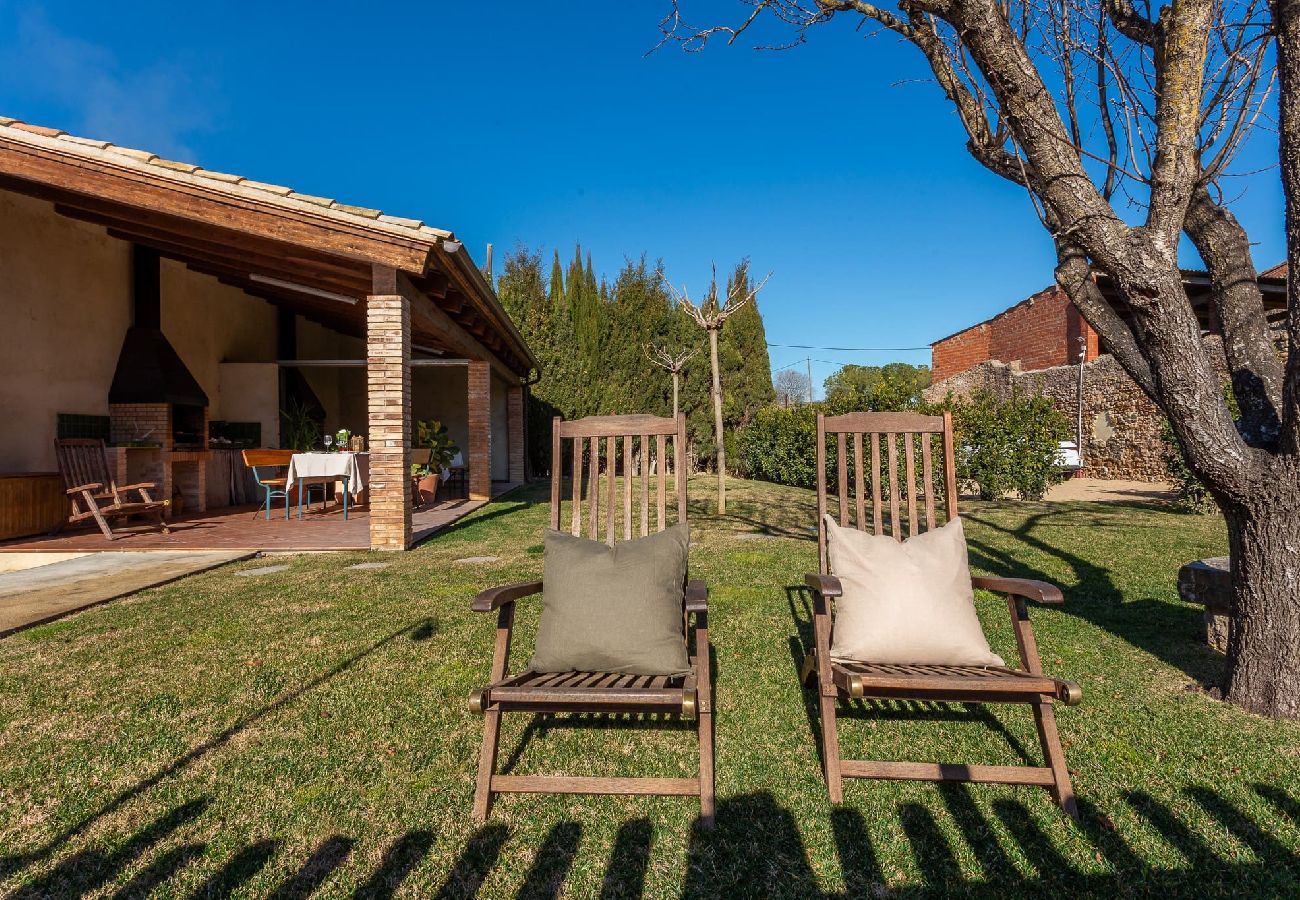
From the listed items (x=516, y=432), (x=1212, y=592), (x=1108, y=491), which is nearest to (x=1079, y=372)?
(x=1108, y=491)

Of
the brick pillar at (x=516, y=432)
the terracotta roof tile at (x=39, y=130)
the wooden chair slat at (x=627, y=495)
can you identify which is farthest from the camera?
the brick pillar at (x=516, y=432)

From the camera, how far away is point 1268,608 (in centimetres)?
261

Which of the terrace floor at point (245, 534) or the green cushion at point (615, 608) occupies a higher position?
the green cushion at point (615, 608)

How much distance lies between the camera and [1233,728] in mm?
2498

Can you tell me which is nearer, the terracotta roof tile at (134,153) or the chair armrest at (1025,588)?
the chair armrest at (1025,588)

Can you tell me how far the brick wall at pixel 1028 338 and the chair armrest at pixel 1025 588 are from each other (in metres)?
17.2

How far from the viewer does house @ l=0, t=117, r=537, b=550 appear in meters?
5.74

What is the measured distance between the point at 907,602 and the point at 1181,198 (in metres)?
2.00

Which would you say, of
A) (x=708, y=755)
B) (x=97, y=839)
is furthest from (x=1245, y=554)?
(x=97, y=839)

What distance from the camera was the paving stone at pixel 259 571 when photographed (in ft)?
16.9

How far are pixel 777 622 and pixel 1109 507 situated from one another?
290 inches

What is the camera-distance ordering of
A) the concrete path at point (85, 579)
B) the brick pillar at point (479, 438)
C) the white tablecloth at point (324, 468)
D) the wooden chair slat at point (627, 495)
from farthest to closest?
the brick pillar at point (479, 438)
the white tablecloth at point (324, 468)
the concrete path at point (85, 579)
the wooden chair slat at point (627, 495)

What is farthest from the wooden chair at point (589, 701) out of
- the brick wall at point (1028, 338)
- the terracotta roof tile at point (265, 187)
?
the brick wall at point (1028, 338)

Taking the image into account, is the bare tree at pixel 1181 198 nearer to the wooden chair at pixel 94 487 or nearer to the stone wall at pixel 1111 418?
the wooden chair at pixel 94 487
